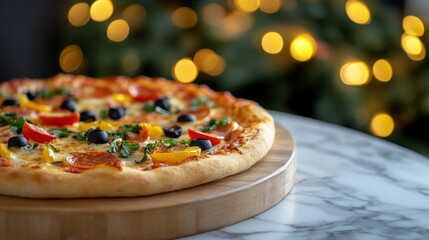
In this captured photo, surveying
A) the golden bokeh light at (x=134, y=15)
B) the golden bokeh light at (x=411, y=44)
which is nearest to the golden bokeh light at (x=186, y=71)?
the golden bokeh light at (x=134, y=15)

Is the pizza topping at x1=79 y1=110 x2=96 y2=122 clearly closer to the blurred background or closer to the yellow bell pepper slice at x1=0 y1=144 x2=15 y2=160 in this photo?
the yellow bell pepper slice at x1=0 y1=144 x2=15 y2=160

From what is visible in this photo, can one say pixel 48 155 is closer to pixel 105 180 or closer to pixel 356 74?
pixel 105 180

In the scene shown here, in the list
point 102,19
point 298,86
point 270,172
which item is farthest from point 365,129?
point 270,172

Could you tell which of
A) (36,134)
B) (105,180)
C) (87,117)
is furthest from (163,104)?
(105,180)

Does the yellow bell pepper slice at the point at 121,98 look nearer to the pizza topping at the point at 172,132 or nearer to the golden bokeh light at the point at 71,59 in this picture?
the pizza topping at the point at 172,132

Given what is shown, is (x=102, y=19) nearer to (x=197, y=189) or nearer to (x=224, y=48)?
(x=224, y=48)

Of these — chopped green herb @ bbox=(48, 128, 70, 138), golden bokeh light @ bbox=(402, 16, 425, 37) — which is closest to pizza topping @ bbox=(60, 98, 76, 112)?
chopped green herb @ bbox=(48, 128, 70, 138)
